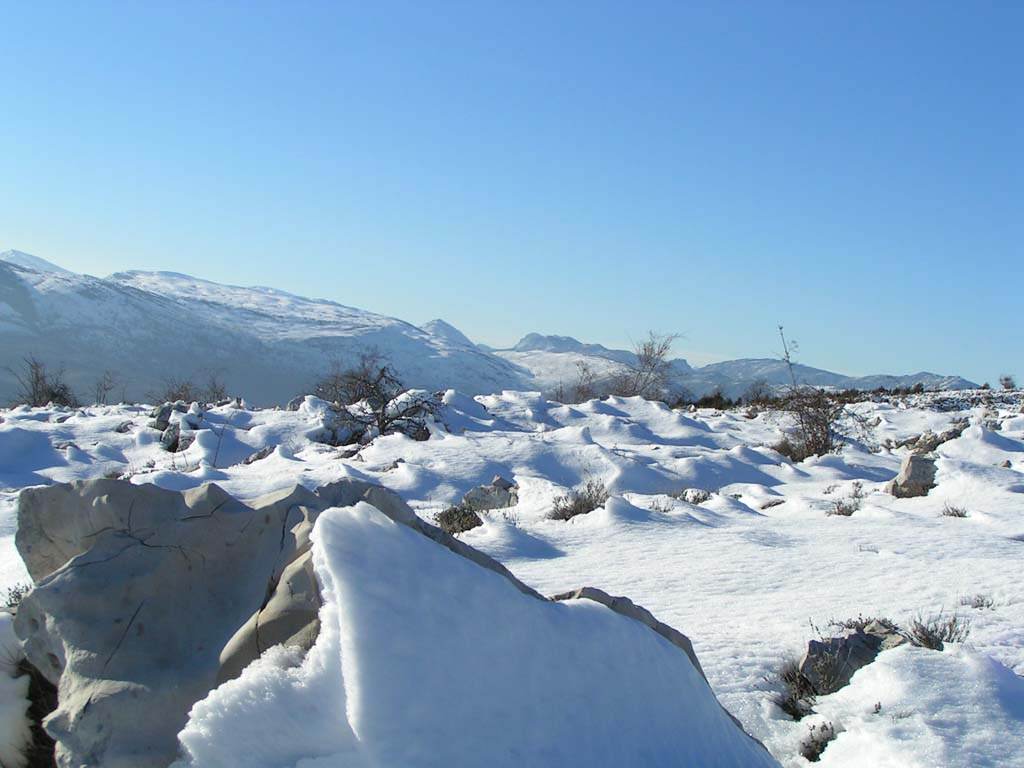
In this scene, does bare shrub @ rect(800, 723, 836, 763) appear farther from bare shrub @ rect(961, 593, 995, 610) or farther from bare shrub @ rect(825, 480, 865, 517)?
bare shrub @ rect(825, 480, 865, 517)

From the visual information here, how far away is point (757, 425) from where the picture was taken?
48.3 feet

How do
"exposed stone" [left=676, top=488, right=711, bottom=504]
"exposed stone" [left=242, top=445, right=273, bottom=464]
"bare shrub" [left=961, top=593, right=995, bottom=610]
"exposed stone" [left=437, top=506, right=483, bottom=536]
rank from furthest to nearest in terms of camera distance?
"exposed stone" [left=242, top=445, right=273, bottom=464]
"exposed stone" [left=676, top=488, right=711, bottom=504]
"exposed stone" [left=437, top=506, right=483, bottom=536]
"bare shrub" [left=961, top=593, right=995, bottom=610]

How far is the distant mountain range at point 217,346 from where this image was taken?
6719 cm

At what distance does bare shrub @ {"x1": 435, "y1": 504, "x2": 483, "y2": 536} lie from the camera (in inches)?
227

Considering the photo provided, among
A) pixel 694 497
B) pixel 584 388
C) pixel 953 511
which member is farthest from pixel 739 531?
pixel 584 388

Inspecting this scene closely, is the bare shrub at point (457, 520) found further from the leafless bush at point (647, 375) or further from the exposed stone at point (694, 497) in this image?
the leafless bush at point (647, 375)

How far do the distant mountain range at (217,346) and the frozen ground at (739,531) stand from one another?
Result: 39216mm

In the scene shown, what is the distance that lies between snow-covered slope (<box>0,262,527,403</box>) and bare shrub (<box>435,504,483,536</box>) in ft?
163

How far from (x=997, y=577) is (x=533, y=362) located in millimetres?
115666

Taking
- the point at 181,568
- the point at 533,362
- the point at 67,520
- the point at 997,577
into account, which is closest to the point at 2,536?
the point at 67,520

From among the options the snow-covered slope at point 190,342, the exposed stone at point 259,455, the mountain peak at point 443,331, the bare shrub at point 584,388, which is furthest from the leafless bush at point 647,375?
the mountain peak at point 443,331

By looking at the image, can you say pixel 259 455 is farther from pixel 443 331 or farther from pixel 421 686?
pixel 443 331

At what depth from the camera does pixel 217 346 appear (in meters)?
82.3

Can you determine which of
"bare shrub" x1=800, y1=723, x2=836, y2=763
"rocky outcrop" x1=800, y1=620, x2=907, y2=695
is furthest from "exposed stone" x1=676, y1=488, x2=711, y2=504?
"bare shrub" x1=800, y1=723, x2=836, y2=763
